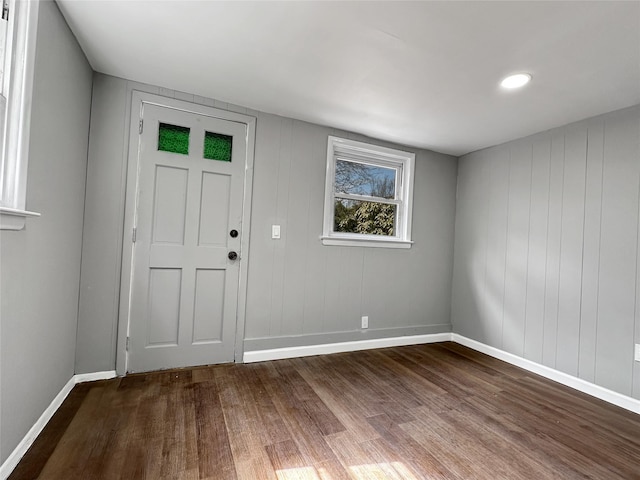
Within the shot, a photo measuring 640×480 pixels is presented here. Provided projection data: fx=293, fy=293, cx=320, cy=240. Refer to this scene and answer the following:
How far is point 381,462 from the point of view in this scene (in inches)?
57.7

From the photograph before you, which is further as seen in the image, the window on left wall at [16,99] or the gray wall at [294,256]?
the gray wall at [294,256]

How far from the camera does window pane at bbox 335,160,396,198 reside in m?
3.13

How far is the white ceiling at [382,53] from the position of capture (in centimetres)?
147

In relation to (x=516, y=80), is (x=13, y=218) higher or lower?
lower

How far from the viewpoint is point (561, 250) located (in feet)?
8.51

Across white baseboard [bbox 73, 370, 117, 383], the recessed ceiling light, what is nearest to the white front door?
white baseboard [bbox 73, 370, 117, 383]

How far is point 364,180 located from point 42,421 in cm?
309

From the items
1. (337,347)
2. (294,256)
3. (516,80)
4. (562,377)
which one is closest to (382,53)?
(516,80)

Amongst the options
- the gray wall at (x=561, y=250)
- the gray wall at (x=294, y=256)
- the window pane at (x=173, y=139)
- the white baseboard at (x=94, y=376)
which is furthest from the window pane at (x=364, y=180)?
the white baseboard at (x=94, y=376)

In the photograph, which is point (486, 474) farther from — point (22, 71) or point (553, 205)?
point (22, 71)

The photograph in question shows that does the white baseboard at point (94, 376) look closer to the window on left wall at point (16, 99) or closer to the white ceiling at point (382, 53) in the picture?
→ the window on left wall at point (16, 99)

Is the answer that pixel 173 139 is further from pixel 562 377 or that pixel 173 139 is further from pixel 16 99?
pixel 562 377

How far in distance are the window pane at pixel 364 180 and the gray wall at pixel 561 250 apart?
100 centimetres

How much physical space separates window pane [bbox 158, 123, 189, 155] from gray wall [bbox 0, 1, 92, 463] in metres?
0.49
